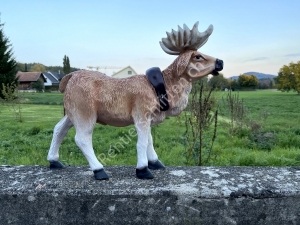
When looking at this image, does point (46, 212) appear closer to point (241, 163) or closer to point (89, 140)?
point (89, 140)

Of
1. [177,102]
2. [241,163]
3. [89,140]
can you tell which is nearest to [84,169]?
[89,140]

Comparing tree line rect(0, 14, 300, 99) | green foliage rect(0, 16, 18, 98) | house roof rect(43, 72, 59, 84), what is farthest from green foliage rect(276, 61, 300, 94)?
house roof rect(43, 72, 59, 84)

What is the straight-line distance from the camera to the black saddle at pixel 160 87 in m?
2.45

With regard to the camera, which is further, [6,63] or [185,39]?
[6,63]

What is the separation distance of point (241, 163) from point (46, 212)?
9.27 feet

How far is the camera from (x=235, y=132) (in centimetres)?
659

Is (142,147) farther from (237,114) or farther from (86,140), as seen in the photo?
(237,114)

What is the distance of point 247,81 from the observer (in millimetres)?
35562

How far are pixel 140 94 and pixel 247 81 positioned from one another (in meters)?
35.5

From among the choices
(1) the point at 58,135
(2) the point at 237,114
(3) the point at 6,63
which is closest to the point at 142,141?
(1) the point at 58,135

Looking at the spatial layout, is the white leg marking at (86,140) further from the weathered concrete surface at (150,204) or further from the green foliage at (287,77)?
the green foliage at (287,77)

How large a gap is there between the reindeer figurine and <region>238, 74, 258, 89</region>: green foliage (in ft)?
112

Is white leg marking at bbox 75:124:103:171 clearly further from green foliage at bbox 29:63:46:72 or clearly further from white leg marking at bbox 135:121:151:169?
green foliage at bbox 29:63:46:72

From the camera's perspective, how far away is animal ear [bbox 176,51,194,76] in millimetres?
2424
